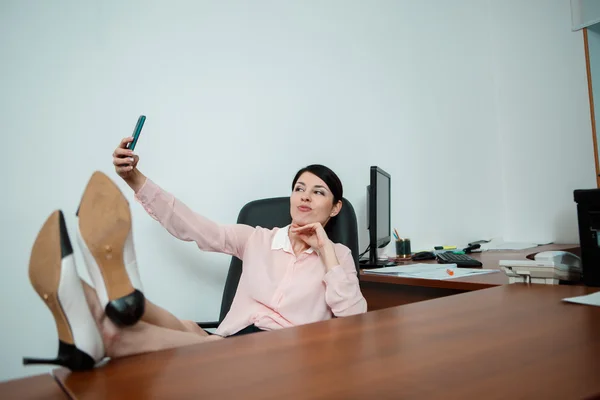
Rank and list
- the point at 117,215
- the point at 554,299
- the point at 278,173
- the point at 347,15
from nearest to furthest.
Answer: the point at 117,215 < the point at 554,299 < the point at 278,173 < the point at 347,15

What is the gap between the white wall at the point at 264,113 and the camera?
1.62m

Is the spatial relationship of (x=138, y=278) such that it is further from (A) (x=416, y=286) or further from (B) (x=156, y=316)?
(A) (x=416, y=286)

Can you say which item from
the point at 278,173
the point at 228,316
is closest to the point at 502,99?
the point at 278,173

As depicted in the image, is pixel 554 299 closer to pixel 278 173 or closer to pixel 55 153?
pixel 278 173

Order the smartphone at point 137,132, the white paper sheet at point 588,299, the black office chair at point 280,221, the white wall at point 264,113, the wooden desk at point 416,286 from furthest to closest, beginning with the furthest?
the black office chair at point 280,221, the white wall at point 264,113, the wooden desk at point 416,286, the smartphone at point 137,132, the white paper sheet at point 588,299

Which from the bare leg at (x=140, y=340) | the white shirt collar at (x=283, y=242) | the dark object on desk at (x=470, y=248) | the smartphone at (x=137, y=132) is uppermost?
the smartphone at (x=137, y=132)

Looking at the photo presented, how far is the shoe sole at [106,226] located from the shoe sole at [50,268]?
0.07 meters

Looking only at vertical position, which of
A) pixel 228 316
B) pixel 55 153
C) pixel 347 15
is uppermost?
pixel 347 15

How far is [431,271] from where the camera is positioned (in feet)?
5.88

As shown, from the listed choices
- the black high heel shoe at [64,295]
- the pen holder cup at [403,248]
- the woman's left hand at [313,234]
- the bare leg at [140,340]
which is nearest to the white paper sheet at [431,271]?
the woman's left hand at [313,234]

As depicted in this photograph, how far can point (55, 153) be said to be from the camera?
1.66m

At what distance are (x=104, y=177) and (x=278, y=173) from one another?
4.49 ft

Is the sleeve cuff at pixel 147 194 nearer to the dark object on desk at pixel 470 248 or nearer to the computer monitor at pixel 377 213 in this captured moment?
the computer monitor at pixel 377 213

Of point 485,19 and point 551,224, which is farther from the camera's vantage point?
point 485,19
